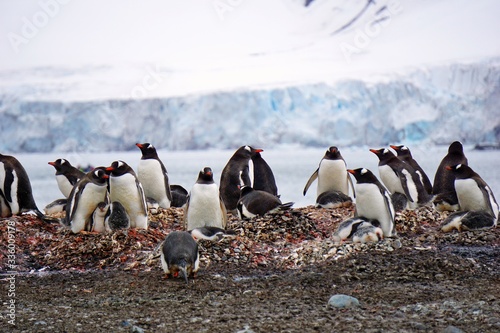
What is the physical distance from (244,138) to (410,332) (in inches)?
1295

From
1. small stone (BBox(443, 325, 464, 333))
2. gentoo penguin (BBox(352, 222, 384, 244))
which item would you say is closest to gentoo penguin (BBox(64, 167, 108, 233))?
gentoo penguin (BBox(352, 222, 384, 244))

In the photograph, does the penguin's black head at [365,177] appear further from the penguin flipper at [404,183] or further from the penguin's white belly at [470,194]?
the penguin flipper at [404,183]

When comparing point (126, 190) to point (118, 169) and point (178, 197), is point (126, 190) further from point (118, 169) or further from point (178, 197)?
point (178, 197)

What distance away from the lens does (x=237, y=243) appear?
19.5ft

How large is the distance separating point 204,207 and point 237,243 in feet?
1.97

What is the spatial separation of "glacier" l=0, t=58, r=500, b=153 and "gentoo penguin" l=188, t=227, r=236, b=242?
86.7 feet

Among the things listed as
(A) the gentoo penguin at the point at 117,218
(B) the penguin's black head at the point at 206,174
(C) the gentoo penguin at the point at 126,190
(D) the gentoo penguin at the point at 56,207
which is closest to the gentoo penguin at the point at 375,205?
(B) the penguin's black head at the point at 206,174

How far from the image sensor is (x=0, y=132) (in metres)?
34.8

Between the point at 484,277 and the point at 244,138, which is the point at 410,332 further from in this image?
the point at 244,138

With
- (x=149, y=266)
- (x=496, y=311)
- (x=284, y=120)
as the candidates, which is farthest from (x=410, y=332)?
(x=284, y=120)

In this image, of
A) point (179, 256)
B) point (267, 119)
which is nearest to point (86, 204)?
point (179, 256)

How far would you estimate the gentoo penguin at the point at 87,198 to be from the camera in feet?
20.7

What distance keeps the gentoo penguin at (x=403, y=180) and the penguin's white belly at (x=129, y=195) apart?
10.2 feet

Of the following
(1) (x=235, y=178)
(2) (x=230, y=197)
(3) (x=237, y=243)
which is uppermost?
(1) (x=235, y=178)
